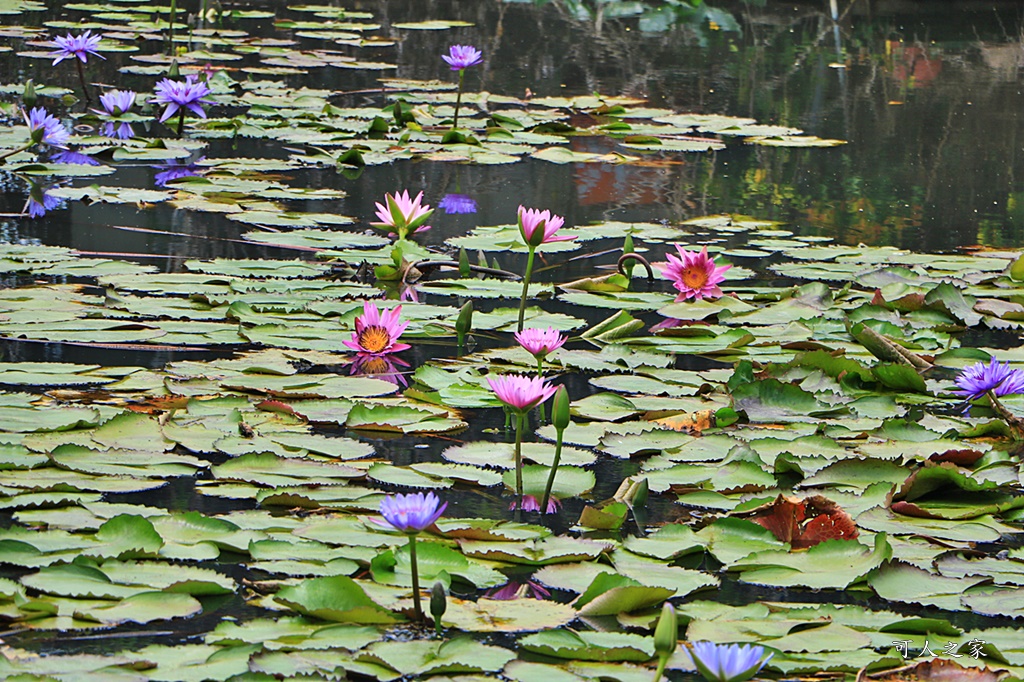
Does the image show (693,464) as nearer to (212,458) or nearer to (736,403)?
(736,403)

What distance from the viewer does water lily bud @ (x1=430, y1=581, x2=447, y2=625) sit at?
137 cm

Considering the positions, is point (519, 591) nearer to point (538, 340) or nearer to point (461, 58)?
point (538, 340)

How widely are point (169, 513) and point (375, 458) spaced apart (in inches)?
14.5

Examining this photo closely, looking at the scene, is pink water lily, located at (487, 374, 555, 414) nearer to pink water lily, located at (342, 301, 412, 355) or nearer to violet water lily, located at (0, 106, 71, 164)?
pink water lily, located at (342, 301, 412, 355)

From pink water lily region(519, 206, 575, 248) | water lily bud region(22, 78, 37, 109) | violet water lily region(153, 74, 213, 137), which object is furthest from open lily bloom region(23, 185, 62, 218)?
pink water lily region(519, 206, 575, 248)

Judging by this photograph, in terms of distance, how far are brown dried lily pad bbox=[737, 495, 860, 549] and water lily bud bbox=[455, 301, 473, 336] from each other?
34.3 inches

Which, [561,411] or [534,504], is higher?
[561,411]

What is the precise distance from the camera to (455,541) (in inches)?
65.6

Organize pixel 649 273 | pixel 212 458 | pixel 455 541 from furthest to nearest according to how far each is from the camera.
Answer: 1. pixel 649 273
2. pixel 212 458
3. pixel 455 541

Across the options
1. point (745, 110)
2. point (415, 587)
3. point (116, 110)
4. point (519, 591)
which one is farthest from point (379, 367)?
point (745, 110)

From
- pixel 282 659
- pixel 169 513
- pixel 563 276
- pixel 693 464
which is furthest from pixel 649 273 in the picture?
pixel 282 659

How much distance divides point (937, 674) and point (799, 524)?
44 cm

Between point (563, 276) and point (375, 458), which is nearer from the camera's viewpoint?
point (375, 458)

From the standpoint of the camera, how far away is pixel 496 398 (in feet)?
7.33
